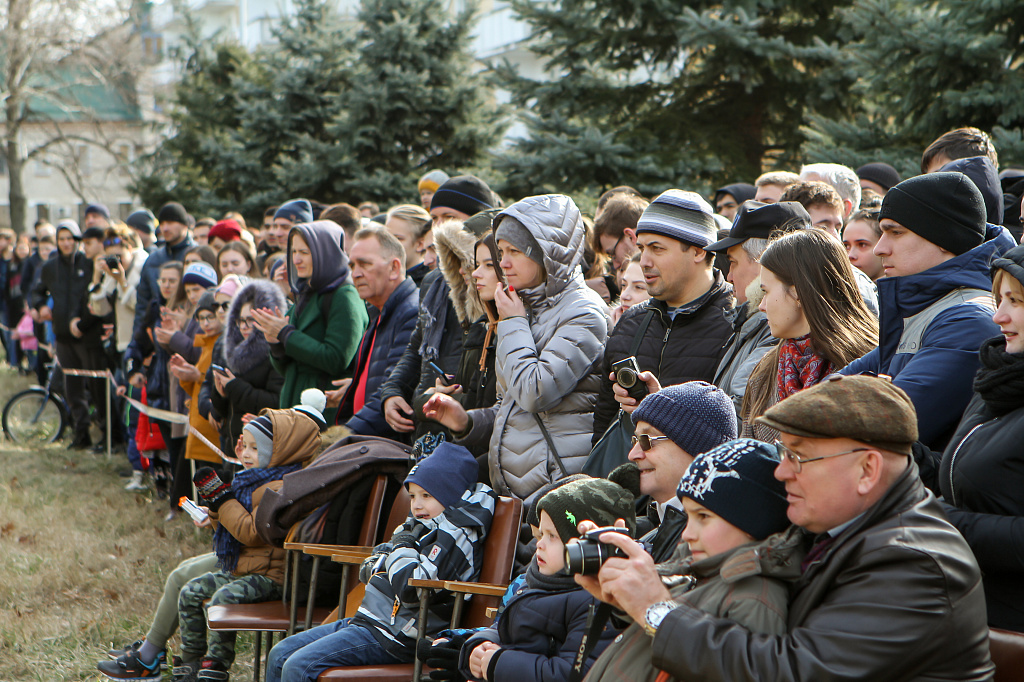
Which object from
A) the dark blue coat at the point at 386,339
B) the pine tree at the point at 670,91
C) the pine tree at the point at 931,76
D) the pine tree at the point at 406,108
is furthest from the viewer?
the pine tree at the point at 406,108

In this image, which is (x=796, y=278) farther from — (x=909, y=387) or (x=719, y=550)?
(x=719, y=550)

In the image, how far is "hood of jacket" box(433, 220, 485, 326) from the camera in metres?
4.32

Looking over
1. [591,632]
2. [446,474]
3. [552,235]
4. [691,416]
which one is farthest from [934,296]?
[446,474]

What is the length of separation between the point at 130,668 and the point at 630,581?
336 centimetres

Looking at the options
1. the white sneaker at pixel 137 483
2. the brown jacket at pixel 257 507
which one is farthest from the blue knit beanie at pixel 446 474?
the white sneaker at pixel 137 483

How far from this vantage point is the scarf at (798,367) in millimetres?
2830

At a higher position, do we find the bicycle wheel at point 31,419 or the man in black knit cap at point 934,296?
the man in black knit cap at point 934,296

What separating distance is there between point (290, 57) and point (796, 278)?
44.1 ft

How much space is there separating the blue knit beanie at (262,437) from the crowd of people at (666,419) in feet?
0.06

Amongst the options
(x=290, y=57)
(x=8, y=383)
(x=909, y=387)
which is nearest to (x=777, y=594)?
(x=909, y=387)

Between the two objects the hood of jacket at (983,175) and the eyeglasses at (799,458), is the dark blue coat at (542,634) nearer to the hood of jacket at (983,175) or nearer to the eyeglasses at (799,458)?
the eyeglasses at (799,458)

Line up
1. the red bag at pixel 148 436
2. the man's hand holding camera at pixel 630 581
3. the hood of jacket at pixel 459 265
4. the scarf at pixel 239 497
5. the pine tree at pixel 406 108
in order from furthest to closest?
the pine tree at pixel 406 108 < the red bag at pixel 148 436 < the scarf at pixel 239 497 < the hood of jacket at pixel 459 265 < the man's hand holding camera at pixel 630 581

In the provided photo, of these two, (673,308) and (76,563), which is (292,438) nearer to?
(673,308)

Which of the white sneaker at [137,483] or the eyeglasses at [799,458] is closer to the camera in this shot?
the eyeglasses at [799,458]
